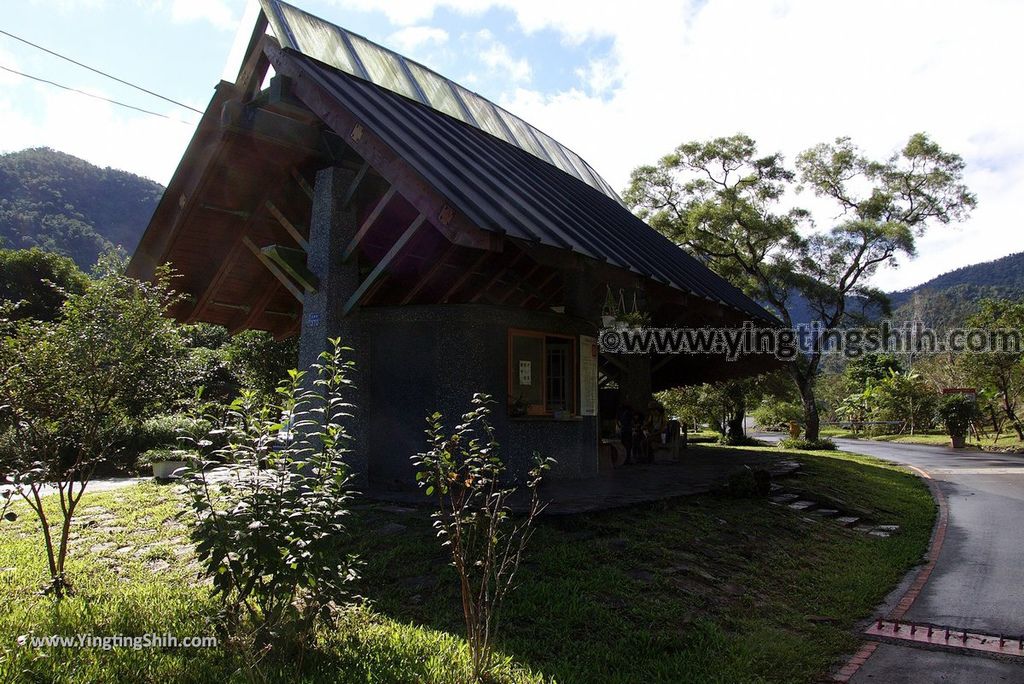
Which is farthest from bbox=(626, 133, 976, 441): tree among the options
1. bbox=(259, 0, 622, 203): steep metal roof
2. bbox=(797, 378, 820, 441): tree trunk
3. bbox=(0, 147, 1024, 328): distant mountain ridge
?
bbox=(0, 147, 1024, 328): distant mountain ridge

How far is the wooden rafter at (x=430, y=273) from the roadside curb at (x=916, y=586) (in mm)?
6460

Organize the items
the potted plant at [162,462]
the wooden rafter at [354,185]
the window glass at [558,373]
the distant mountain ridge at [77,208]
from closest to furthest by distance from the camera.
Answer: the wooden rafter at [354,185]
the window glass at [558,373]
the potted plant at [162,462]
the distant mountain ridge at [77,208]

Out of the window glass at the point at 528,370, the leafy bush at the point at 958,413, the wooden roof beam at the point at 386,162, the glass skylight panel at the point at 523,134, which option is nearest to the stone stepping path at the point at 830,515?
the window glass at the point at 528,370

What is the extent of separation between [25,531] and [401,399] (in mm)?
4563

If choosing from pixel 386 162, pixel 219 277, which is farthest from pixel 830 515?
pixel 219 277

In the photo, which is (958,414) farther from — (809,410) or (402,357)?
(402,357)

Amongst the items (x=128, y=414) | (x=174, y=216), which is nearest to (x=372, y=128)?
(x=128, y=414)

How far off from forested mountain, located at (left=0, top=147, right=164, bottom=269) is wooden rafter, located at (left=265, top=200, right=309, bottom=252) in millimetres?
58716

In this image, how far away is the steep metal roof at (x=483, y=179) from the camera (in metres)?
6.33

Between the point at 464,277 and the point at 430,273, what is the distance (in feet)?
1.57

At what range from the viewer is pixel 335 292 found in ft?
28.3

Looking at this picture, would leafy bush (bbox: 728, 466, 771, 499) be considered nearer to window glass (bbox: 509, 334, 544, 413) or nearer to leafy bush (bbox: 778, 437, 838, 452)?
window glass (bbox: 509, 334, 544, 413)

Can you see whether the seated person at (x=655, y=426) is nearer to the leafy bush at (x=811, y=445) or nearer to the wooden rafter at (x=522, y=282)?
the wooden rafter at (x=522, y=282)

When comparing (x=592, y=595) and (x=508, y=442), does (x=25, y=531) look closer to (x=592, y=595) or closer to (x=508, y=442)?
(x=508, y=442)
